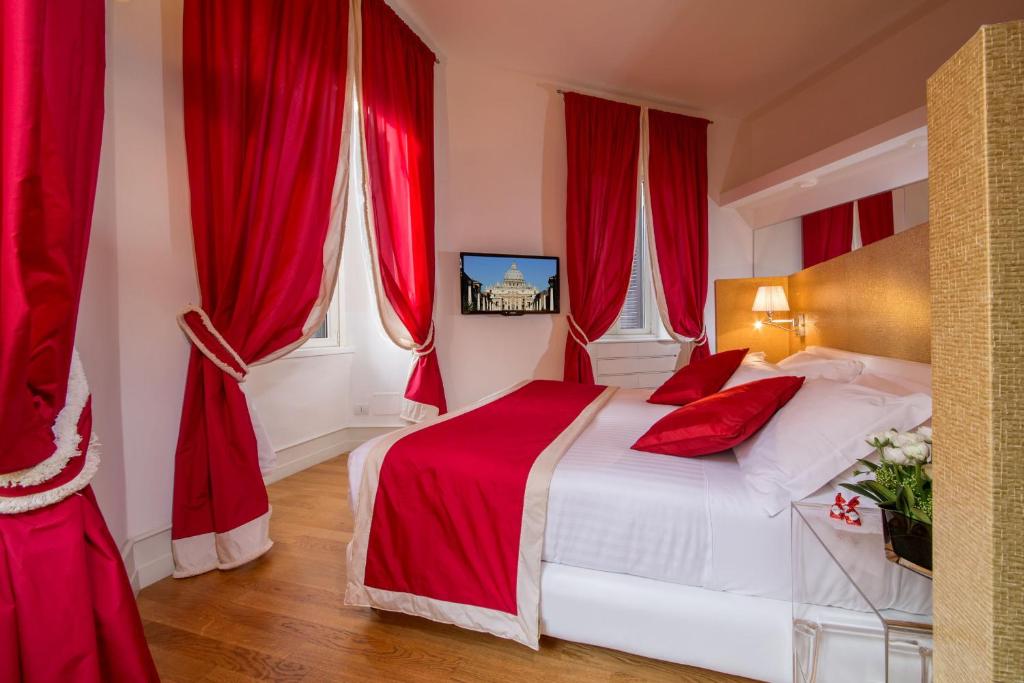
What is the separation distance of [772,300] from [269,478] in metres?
4.01

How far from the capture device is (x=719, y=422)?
1.55 m

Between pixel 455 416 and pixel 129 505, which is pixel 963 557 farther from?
pixel 129 505

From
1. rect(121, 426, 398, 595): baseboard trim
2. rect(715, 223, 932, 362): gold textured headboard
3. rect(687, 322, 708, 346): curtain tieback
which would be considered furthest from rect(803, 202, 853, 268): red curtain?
rect(121, 426, 398, 595): baseboard trim

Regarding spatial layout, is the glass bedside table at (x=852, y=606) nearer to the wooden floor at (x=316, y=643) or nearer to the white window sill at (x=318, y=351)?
the wooden floor at (x=316, y=643)

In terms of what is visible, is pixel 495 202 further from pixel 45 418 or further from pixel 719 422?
pixel 45 418

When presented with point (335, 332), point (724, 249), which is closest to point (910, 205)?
point (724, 249)

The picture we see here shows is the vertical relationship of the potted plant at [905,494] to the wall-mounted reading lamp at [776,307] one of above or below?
below

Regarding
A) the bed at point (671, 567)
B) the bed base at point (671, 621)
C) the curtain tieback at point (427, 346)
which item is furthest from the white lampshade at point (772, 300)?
the bed base at point (671, 621)

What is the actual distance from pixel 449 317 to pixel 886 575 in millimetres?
3349

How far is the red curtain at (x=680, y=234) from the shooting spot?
14.5 feet

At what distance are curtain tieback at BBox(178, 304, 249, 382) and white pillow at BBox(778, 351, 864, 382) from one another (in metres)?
2.64

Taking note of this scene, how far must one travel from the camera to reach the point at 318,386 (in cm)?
350

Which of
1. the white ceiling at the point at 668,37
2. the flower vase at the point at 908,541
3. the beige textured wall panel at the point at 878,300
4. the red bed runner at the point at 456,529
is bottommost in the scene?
the red bed runner at the point at 456,529

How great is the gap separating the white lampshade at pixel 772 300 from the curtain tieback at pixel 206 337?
12.2ft
